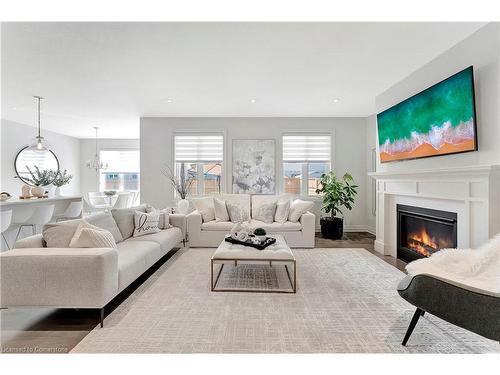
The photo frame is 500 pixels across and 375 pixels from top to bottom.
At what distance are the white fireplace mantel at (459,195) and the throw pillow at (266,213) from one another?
1.86 m

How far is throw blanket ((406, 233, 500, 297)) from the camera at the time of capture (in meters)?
1.85

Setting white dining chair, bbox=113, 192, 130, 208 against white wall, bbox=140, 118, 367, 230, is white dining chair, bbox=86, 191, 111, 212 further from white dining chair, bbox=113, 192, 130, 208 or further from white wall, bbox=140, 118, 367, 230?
white wall, bbox=140, 118, 367, 230

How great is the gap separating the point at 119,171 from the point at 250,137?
17.7 feet

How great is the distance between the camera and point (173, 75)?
3.56m

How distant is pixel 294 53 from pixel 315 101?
1.95 metres

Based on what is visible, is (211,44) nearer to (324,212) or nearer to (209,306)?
(209,306)

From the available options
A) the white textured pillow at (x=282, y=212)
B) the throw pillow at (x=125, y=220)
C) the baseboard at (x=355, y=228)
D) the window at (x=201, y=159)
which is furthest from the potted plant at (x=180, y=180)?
the baseboard at (x=355, y=228)

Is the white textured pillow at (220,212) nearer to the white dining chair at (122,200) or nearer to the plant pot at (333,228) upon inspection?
the plant pot at (333,228)

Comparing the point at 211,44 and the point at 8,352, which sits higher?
the point at 211,44

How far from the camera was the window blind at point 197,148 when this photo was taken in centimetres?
600

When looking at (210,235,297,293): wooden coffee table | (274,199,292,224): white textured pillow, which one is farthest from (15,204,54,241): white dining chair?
(274,199,292,224): white textured pillow

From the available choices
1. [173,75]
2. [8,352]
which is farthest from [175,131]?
[8,352]

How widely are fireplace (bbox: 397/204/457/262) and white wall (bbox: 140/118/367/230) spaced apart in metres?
2.12

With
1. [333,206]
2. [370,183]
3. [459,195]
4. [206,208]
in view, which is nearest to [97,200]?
[206,208]
